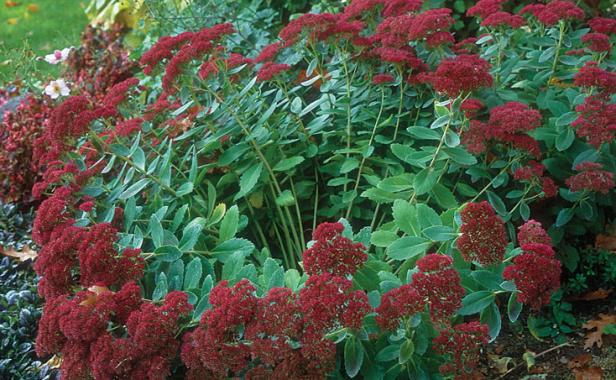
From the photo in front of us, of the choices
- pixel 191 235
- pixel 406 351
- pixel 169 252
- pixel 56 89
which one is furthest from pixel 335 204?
pixel 56 89

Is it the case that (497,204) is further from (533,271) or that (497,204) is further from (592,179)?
(533,271)

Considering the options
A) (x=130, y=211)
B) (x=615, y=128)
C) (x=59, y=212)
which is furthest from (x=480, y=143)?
(x=59, y=212)

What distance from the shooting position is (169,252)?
2.32 m

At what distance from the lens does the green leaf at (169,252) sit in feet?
7.58

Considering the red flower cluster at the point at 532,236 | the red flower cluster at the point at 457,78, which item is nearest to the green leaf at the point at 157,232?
the red flower cluster at the point at 457,78

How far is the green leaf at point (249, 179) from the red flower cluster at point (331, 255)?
79 cm

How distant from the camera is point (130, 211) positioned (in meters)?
2.55

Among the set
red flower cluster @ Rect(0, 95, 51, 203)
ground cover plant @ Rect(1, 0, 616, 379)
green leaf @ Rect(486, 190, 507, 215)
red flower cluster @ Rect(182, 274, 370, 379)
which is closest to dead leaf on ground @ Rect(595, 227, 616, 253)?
ground cover plant @ Rect(1, 0, 616, 379)

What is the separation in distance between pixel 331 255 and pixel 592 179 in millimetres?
1109

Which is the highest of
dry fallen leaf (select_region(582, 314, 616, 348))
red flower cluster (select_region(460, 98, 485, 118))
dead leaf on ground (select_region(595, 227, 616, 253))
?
red flower cluster (select_region(460, 98, 485, 118))

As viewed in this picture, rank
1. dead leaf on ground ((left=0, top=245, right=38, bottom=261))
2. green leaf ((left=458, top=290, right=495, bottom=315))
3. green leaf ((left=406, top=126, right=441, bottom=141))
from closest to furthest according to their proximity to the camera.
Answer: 1. green leaf ((left=458, top=290, right=495, bottom=315))
2. green leaf ((left=406, top=126, right=441, bottom=141))
3. dead leaf on ground ((left=0, top=245, right=38, bottom=261))

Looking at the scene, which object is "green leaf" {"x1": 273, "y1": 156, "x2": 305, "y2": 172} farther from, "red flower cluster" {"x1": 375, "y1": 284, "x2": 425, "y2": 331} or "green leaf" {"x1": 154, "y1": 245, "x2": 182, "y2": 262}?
"red flower cluster" {"x1": 375, "y1": 284, "x2": 425, "y2": 331}

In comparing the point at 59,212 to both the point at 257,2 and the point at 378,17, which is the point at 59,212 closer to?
the point at 378,17

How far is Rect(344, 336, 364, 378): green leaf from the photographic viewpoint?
1.96 metres
